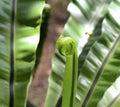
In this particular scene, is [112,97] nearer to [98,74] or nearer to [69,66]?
[98,74]

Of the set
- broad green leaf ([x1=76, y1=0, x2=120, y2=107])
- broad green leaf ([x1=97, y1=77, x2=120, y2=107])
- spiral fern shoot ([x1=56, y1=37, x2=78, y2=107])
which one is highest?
spiral fern shoot ([x1=56, y1=37, x2=78, y2=107])

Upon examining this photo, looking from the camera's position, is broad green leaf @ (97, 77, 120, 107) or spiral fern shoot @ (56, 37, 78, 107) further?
broad green leaf @ (97, 77, 120, 107)

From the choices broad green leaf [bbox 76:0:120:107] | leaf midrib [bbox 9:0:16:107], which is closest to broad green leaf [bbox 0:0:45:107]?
leaf midrib [bbox 9:0:16:107]

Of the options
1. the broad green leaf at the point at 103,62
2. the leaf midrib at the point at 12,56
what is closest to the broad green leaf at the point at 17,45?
the leaf midrib at the point at 12,56

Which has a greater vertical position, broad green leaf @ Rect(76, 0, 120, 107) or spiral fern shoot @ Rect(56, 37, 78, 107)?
spiral fern shoot @ Rect(56, 37, 78, 107)

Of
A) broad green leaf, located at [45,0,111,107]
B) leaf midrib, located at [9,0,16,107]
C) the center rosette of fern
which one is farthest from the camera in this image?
broad green leaf, located at [45,0,111,107]

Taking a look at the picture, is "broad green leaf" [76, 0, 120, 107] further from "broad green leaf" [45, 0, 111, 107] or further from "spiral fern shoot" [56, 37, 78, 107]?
"spiral fern shoot" [56, 37, 78, 107]

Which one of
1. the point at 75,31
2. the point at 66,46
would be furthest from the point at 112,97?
the point at 66,46
